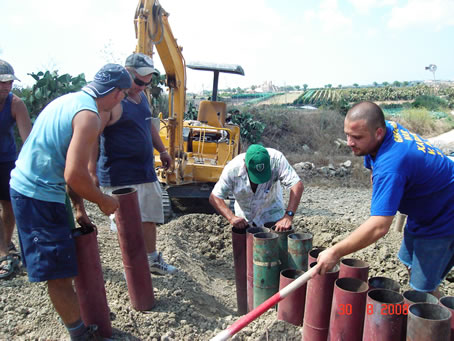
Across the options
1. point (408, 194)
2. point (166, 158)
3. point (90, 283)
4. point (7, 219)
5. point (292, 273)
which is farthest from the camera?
point (166, 158)

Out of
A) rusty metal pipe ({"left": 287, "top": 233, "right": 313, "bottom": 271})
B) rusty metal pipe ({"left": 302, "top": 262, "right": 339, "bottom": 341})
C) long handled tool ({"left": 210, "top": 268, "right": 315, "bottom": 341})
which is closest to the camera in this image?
long handled tool ({"left": 210, "top": 268, "right": 315, "bottom": 341})

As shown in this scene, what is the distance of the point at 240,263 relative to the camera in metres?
3.88

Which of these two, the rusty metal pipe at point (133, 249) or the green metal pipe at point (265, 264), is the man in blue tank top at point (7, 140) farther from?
the green metal pipe at point (265, 264)

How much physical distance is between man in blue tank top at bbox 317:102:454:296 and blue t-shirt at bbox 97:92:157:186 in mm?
1931

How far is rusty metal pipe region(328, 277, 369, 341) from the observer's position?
2.39 metres

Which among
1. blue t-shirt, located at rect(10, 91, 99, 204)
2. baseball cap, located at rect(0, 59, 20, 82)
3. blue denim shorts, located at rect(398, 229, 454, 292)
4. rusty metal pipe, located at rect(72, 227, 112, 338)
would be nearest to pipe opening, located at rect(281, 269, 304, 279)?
blue denim shorts, located at rect(398, 229, 454, 292)

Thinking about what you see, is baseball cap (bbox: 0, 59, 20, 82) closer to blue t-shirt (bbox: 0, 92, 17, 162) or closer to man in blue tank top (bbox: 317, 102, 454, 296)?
blue t-shirt (bbox: 0, 92, 17, 162)

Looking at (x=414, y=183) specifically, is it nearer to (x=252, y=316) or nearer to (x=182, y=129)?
(x=252, y=316)

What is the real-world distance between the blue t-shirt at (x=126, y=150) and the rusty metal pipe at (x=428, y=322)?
2490 millimetres

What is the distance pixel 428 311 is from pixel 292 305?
978 mm

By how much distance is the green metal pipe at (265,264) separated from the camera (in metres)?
3.21

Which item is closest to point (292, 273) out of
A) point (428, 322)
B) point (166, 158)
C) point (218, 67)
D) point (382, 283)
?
point (382, 283)

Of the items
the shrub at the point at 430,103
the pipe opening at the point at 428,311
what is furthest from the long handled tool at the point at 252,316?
the shrub at the point at 430,103

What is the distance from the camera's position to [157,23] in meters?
6.20
